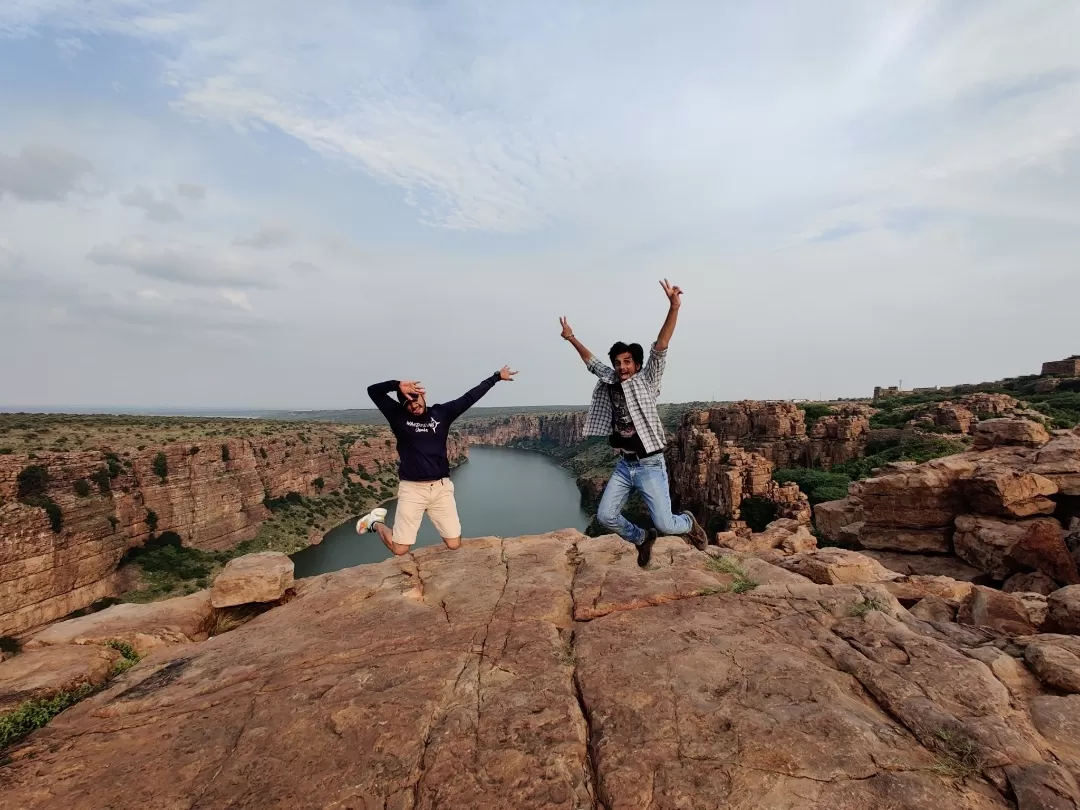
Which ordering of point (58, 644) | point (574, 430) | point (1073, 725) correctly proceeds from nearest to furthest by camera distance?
point (1073, 725) < point (58, 644) < point (574, 430)

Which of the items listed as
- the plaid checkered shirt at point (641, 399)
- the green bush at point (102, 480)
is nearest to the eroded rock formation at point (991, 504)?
the plaid checkered shirt at point (641, 399)

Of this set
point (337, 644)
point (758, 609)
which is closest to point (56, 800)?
point (337, 644)

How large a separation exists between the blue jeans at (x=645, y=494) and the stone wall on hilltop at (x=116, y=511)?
4682 centimetres

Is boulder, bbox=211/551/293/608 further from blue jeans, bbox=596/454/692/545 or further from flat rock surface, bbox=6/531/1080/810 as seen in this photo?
blue jeans, bbox=596/454/692/545

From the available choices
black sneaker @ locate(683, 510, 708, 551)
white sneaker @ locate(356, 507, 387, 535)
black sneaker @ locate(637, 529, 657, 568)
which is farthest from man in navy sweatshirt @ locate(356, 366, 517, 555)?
black sneaker @ locate(683, 510, 708, 551)

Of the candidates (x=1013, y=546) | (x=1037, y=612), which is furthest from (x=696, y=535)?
(x=1013, y=546)

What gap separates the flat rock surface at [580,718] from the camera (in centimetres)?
300

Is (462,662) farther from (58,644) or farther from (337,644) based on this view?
(58,644)

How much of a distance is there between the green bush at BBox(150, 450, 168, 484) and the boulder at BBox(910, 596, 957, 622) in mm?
62005

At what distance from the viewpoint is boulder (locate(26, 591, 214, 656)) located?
20.3 ft

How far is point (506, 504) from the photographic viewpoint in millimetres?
89500

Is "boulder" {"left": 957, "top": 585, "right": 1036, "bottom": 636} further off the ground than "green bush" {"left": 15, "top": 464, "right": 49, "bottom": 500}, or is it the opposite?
"boulder" {"left": 957, "top": 585, "right": 1036, "bottom": 636}

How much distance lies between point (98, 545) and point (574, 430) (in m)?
123

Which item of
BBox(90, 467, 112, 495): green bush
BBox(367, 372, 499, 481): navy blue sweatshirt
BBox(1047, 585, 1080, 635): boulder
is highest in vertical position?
BBox(367, 372, 499, 481): navy blue sweatshirt
